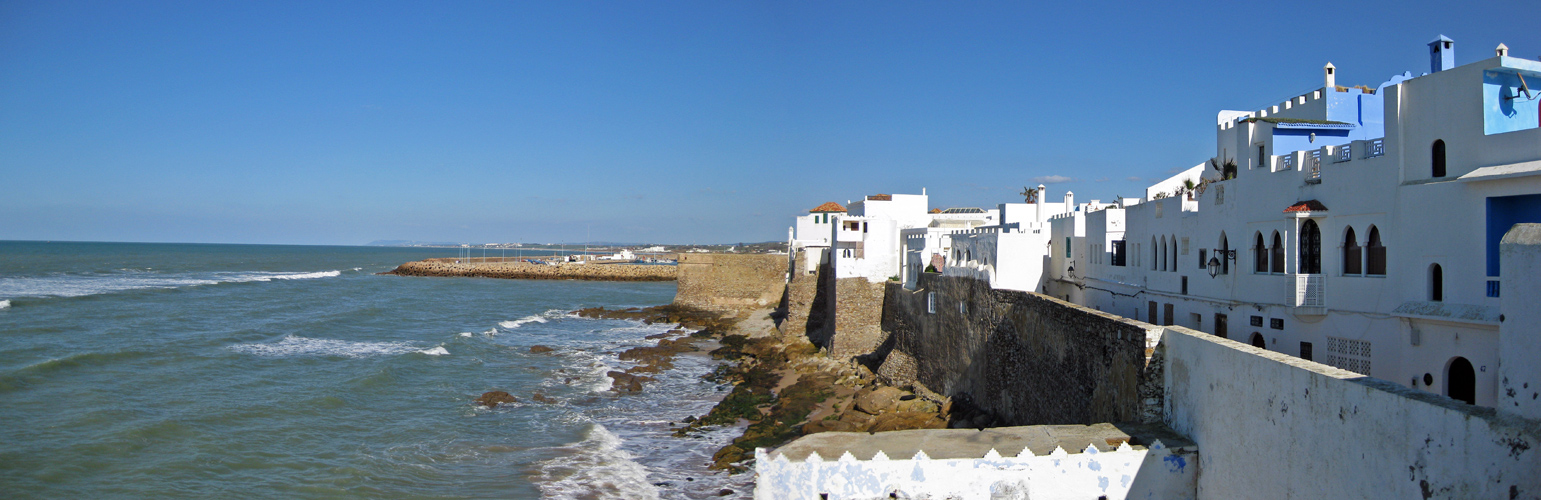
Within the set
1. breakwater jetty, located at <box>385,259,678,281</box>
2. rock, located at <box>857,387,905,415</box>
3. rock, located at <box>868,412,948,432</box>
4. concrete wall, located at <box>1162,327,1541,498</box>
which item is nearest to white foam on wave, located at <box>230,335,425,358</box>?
rock, located at <box>857,387,905,415</box>

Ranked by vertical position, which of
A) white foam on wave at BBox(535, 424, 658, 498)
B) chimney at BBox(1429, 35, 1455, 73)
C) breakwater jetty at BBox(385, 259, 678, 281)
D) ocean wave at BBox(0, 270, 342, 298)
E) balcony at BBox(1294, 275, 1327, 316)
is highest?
chimney at BBox(1429, 35, 1455, 73)

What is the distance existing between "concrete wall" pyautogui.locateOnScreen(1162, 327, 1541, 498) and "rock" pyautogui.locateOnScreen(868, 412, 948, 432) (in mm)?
7076

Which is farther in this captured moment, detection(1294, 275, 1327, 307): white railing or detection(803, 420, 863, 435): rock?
detection(803, 420, 863, 435): rock

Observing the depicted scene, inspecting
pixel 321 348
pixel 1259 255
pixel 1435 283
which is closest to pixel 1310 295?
pixel 1259 255

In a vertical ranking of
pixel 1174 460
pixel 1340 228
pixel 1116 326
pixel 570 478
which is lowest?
pixel 570 478

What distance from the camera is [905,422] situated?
1566 cm

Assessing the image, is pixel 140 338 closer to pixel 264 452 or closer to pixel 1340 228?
pixel 264 452

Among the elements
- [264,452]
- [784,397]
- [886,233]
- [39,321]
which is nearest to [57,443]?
[264,452]

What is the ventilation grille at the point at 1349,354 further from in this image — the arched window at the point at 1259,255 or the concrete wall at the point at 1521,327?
the concrete wall at the point at 1521,327

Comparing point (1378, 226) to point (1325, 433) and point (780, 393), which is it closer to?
point (1325, 433)

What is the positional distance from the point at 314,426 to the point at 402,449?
2702 mm

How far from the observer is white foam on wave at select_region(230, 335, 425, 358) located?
83.8 feet

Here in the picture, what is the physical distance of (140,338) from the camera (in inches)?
1076

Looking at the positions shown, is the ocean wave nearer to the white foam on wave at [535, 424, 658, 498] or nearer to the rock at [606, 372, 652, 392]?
the rock at [606, 372, 652, 392]
